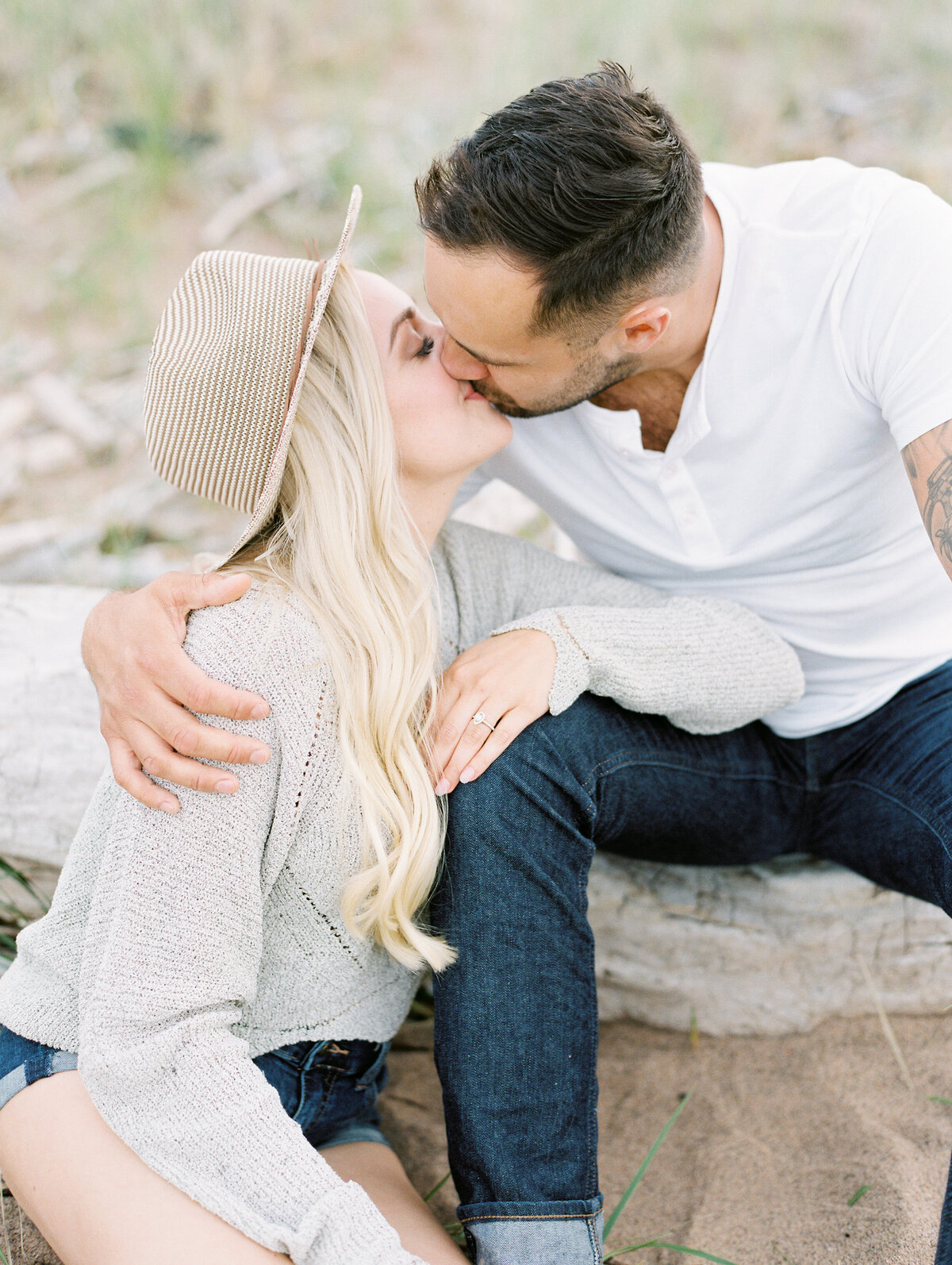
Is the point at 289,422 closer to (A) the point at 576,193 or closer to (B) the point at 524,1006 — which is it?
(A) the point at 576,193

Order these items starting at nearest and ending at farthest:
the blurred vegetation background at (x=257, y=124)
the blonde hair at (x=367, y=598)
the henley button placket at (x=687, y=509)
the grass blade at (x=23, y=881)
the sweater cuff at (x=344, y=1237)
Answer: the sweater cuff at (x=344, y=1237) < the blonde hair at (x=367, y=598) < the henley button placket at (x=687, y=509) < the grass blade at (x=23, y=881) < the blurred vegetation background at (x=257, y=124)

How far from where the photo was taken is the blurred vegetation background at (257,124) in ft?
13.9

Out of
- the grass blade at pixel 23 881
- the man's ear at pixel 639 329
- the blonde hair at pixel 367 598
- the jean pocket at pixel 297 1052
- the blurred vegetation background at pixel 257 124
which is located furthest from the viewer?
the blurred vegetation background at pixel 257 124

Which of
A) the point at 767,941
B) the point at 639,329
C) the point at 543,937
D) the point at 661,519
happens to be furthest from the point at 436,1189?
the point at 639,329

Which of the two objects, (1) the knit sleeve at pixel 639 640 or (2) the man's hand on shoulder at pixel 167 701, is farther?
(1) the knit sleeve at pixel 639 640

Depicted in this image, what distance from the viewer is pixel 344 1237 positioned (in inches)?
51.8

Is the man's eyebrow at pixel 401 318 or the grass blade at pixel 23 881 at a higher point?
the man's eyebrow at pixel 401 318

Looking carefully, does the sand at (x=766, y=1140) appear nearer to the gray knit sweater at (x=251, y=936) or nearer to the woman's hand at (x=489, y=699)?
the gray knit sweater at (x=251, y=936)

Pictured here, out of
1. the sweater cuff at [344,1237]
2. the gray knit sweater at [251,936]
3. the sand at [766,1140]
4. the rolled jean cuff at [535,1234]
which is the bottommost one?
the sand at [766,1140]

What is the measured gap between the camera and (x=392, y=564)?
171 cm

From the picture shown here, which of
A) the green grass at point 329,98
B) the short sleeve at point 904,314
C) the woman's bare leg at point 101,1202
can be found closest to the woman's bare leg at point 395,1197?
the woman's bare leg at point 101,1202

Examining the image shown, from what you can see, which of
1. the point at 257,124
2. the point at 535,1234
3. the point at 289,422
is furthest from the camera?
the point at 257,124

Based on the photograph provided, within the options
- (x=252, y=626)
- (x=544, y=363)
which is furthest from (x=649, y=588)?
(x=252, y=626)

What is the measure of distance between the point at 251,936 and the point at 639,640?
83 cm
